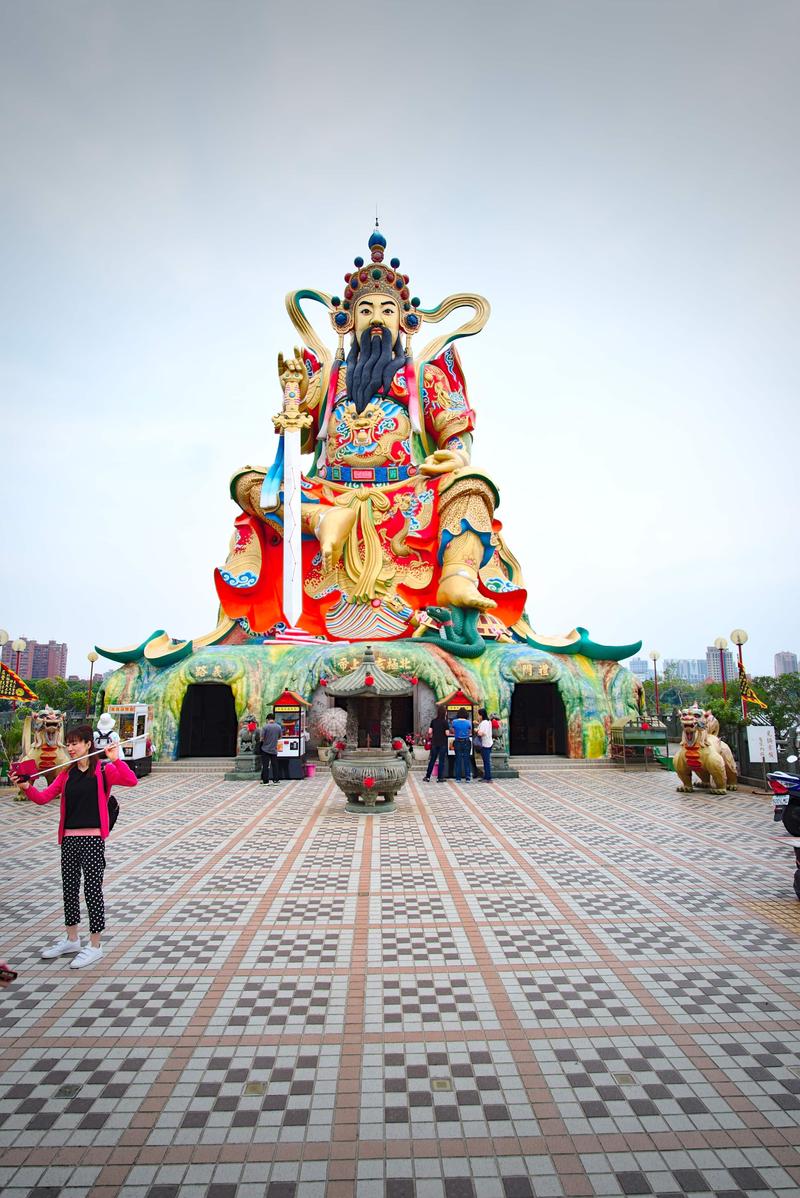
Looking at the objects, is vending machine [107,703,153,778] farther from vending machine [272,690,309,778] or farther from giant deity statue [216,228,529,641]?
giant deity statue [216,228,529,641]

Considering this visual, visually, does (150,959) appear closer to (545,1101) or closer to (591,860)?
(545,1101)

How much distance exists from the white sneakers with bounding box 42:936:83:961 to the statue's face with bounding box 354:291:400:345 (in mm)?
18432

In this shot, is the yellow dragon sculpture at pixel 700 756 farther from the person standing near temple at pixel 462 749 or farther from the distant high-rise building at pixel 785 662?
the distant high-rise building at pixel 785 662

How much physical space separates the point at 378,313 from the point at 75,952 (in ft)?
61.5

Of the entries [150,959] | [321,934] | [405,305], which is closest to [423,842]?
[321,934]

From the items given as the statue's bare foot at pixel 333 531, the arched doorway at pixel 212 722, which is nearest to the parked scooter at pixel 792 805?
the statue's bare foot at pixel 333 531

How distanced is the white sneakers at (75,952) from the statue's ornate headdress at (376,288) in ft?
62.1

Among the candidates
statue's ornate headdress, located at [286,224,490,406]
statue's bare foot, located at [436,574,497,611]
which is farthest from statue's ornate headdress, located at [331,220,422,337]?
statue's bare foot, located at [436,574,497,611]

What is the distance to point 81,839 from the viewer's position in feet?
13.1

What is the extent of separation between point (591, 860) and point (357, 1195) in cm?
461

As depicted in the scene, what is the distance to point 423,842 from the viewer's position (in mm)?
6977

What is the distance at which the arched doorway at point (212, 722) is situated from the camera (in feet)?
61.9

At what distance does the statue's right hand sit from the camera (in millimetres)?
19156

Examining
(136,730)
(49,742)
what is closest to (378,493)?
(136,730)
